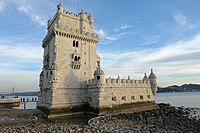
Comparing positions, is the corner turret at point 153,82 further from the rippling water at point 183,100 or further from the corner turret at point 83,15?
the rippling water at point 183,100

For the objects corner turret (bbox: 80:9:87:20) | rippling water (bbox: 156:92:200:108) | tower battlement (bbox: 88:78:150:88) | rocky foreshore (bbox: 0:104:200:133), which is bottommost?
rippling water (bbox: 156:92:200:108)

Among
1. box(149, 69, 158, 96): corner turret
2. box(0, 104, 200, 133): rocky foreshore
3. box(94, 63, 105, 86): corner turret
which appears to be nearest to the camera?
box(0, 104, 200, 133): rocky foreshore

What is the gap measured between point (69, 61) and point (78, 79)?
11.6 ft

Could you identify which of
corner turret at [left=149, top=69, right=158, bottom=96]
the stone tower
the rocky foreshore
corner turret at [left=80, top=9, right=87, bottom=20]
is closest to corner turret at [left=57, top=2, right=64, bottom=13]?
the stone tower

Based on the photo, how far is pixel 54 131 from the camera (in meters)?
15.9

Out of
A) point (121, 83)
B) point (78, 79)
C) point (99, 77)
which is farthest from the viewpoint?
point (78, 79)

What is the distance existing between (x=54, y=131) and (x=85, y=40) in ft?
65.9

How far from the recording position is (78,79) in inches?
1212

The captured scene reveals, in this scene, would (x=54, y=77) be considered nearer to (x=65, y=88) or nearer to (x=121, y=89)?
(x=65, y=88)

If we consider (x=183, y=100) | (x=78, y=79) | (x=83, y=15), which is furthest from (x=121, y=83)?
(x=183, y=100)

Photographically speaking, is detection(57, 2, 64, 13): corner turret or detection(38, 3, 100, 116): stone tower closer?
detection(38, 3, 100, 116): stone tower

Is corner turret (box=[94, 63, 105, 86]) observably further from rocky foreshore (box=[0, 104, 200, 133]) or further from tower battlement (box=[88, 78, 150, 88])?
rocky foreshore (box=[0, 104, 200, 133])

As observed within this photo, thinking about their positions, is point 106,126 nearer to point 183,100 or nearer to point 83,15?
point 83,15

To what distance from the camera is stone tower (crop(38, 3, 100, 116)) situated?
28.0 meters
